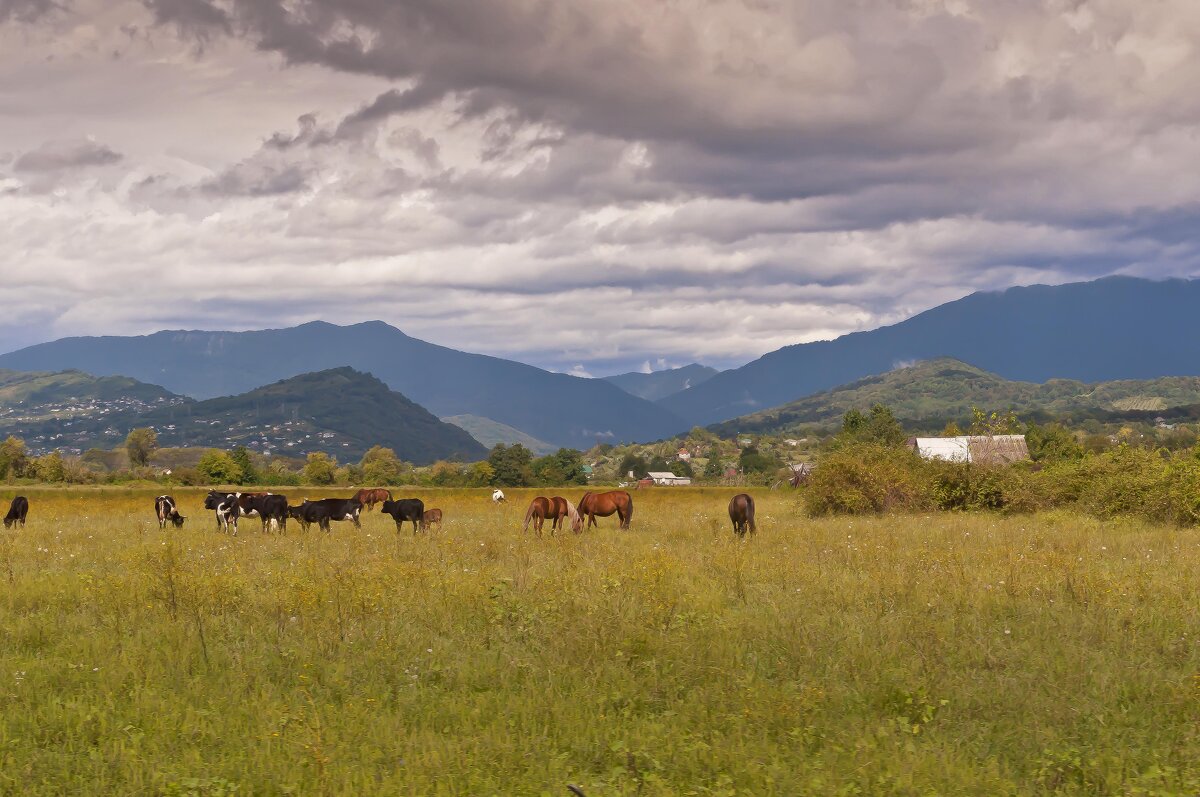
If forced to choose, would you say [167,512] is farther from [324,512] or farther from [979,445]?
[979,445]

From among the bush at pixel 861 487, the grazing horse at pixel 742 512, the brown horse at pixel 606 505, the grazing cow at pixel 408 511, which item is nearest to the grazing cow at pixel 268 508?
the grazing cow at pixel 408 511

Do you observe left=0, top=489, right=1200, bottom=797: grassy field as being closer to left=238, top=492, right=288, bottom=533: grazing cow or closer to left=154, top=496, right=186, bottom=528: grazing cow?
left=238, top=492, right=288, bottom=533: grazing cow

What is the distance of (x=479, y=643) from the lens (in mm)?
11891

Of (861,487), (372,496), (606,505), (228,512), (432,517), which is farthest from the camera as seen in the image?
(372,496)

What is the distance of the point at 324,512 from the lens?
31266mm

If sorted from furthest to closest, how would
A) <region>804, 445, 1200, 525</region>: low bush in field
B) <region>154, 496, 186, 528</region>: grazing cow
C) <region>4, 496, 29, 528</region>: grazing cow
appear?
<region>804, 445, 1200, 525</region>: low bush in field
<region>4, 496, 29, 528</region>: grazing cow
<region>154, 496, 186, 528</region>: grazing cow

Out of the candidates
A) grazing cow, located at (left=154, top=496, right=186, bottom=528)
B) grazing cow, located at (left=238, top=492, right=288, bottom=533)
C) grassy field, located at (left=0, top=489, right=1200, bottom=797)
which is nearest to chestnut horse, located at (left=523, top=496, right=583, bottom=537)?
grassy field, located at (left=0, top=489, right=1200, bottom=797)

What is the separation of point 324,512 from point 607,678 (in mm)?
23362

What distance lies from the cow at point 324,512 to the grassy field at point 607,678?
12.0 m

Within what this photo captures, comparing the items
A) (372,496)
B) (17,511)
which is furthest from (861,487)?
(17,511)

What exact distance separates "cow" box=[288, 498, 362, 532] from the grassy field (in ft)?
39.5

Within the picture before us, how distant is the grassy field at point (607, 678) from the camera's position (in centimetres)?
779

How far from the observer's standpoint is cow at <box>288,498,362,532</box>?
30.8m

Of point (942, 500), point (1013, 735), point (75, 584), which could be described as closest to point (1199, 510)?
point (942, 500)
